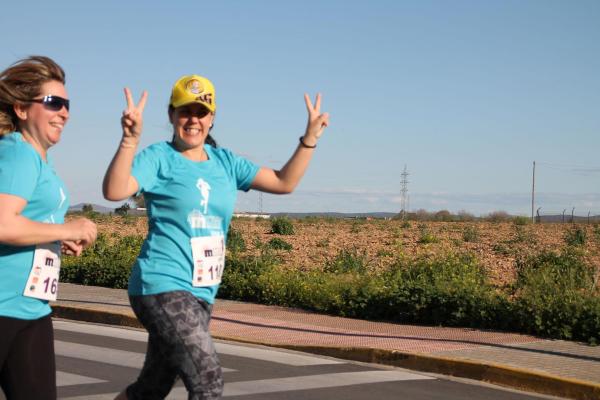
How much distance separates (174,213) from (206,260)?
0.26 meters

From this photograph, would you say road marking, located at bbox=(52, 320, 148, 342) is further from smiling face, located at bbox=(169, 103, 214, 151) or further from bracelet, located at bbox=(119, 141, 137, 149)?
bracelet, located at bbox=(119, 141, 137, 149)

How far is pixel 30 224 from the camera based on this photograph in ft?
13.1

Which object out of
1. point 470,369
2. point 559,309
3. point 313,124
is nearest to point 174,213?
point 313,124

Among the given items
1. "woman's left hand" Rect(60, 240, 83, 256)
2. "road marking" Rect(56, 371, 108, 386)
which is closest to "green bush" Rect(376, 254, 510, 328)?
"road marking" Rect(56, 371, 108, 386)

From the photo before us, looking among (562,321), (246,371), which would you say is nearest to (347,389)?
(246,371)

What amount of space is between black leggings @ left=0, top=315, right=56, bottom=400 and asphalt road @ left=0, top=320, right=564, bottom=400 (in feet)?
12.1

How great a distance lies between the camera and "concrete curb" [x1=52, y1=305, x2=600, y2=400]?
880 centimetres

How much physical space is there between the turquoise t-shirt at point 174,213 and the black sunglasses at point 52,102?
1.63 ft

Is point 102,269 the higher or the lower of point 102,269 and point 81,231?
the lower

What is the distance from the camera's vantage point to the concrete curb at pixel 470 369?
8797mm

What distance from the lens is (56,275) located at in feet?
14.0

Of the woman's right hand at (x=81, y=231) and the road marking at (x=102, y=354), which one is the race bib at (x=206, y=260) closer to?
the woman's right hand at (x=81, y=231)

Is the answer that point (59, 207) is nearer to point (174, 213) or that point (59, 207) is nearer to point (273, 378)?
point (174, 213)

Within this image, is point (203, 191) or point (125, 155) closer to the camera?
point (125, 155)
